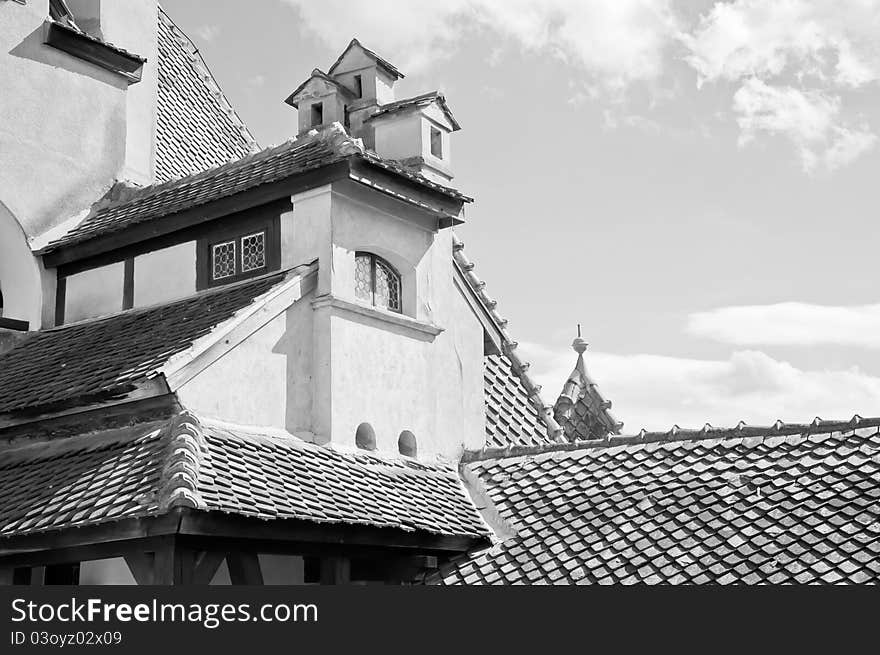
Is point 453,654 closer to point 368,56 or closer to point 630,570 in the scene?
point 630,570

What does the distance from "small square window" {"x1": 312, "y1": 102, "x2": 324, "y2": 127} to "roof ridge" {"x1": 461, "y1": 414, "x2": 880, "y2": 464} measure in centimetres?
506

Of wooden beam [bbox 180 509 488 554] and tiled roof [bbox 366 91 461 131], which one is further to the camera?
tiled roof [bbox 366 91 461 131]

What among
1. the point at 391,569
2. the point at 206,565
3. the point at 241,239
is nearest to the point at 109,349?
the point at 241,239

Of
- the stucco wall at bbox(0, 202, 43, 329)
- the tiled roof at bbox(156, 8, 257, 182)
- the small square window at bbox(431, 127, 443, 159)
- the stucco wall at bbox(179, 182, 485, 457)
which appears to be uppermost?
the tiled roof at bbox(156, 8, 257, 182)

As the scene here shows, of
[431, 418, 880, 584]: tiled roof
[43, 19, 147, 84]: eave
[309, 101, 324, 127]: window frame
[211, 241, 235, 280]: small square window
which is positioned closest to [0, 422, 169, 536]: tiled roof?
[211, 241, 235, 280]: small square window

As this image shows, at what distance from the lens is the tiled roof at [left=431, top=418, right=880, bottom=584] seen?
10.1m

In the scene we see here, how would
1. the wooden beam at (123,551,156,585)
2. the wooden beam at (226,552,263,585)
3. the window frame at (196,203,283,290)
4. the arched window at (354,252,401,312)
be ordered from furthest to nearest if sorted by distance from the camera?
the arched window at (354,252,401,312), the window frame at (196,203,283,290), the wooden beam at (226,552,263,585), the wooden beam at (123,551,156,585)

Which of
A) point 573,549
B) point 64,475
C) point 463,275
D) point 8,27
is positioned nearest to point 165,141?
point 8,27

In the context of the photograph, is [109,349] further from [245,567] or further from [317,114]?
[317,114]

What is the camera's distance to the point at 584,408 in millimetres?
A: 18688

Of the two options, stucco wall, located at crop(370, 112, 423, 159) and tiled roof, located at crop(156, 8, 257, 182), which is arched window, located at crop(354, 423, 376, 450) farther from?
tiled roof, located at crop(156, 8, 257, 182)

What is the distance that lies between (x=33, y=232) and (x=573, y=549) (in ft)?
23.7

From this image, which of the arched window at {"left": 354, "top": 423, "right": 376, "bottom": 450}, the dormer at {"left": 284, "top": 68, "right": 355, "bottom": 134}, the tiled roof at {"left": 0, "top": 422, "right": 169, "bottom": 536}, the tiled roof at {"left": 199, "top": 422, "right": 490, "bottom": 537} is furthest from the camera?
the dormer at {"left": 284, "top": 68, "right": 355, "bottom": 134}

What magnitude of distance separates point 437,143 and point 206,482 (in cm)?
684
